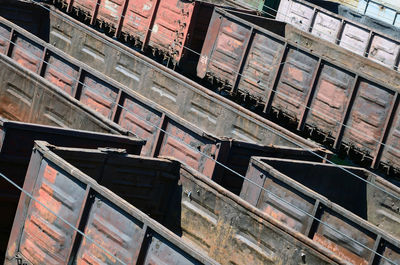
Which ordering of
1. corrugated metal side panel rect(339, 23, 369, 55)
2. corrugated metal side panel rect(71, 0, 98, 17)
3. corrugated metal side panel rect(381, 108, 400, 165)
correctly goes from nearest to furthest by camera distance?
corrugated metal side panel rect(381, 108, 400, 165), corrugated metal side panel rect(71, 0, 98, 17), corrugated metal side panel rect(339, 23, 369, 55)

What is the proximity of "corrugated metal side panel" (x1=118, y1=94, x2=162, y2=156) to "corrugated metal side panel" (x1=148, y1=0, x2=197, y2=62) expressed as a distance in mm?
5339

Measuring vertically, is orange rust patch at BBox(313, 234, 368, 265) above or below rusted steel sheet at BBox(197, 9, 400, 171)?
below

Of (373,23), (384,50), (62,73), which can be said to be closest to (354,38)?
(384,50)

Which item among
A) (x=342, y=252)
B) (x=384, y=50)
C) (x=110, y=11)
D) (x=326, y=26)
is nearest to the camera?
(x=342, y=252)

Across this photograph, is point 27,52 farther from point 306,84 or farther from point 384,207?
point 384,207

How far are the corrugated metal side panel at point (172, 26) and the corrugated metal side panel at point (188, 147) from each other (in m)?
6.10

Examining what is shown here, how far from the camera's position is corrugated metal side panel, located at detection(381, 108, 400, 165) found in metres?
15.8

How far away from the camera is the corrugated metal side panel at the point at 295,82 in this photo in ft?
55.9

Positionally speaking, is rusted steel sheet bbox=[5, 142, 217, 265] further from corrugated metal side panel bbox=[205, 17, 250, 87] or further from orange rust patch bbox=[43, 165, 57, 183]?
corrugated metal side panel bbox=[205, 17, 250, 87]

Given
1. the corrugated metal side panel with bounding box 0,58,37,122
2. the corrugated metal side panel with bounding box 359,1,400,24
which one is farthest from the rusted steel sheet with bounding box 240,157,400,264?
the corrugated metal side panel with bounding box 359,1,400,24

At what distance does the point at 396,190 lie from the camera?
12711 mm

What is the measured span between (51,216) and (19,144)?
57.2 inches

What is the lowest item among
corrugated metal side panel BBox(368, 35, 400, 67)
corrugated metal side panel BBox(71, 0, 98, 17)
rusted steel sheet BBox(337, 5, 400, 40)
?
corrugated metal side panel BBox(71, 0, 98, 17)

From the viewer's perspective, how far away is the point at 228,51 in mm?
18438
